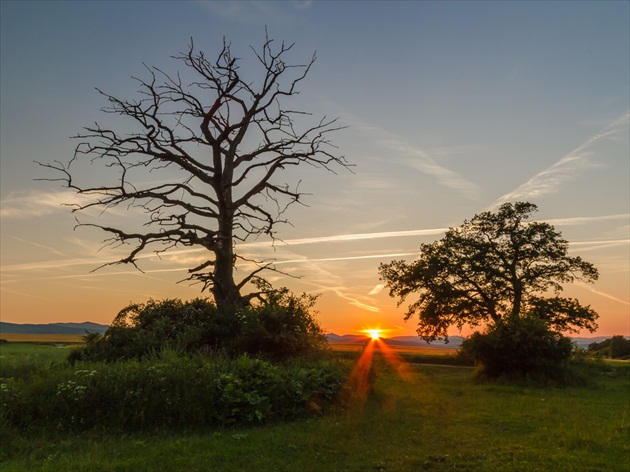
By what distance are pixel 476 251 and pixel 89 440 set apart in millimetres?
35836

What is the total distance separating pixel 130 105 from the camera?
25.8 m

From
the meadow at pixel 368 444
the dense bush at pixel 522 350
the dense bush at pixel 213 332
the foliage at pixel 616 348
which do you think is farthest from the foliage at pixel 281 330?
the foliage at pixel 616 348

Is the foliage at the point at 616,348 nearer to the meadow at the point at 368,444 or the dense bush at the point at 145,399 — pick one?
the meadow at the point at 368,444

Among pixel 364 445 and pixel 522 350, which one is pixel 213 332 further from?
pixel 522 350

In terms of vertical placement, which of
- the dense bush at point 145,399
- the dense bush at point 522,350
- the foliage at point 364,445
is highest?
the dense bush at point 522,350

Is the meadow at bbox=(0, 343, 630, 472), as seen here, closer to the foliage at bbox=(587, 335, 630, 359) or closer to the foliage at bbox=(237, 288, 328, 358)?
the foliage at bbox=(237, 288, 328, 358)

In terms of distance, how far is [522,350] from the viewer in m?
26.9

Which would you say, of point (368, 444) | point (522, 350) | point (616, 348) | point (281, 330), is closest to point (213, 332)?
point (281, 330)

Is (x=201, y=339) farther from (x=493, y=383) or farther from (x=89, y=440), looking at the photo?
(x=493, y=383)

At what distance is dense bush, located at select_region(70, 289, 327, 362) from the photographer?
66.7 ft

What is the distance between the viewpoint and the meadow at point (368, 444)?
9984 millimetres

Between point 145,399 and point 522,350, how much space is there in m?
20.4

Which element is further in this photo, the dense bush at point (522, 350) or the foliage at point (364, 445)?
the dense bush at point (522, 350)

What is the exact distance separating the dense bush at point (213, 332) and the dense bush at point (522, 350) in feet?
33.7
